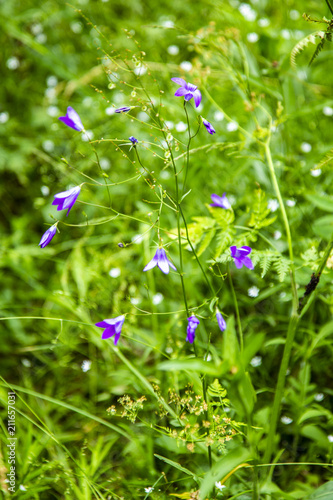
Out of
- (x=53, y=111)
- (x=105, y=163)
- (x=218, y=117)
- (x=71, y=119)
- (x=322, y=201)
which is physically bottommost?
(x=105, y=163)

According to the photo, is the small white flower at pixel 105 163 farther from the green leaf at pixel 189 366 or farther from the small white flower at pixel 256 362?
the green leaf at pixel 189 366

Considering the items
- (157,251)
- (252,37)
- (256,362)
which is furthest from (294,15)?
(157,251)

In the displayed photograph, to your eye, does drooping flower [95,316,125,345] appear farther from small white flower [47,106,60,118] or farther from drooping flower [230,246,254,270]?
small white flower [47,106,60,118]

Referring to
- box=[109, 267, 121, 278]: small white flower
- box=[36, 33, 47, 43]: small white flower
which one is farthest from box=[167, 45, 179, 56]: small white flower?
box=[109, 267, 121, 278]: small white flower

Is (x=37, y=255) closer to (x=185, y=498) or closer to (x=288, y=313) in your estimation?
(x=288, y=313)

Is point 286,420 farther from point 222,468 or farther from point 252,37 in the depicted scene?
point 252,37

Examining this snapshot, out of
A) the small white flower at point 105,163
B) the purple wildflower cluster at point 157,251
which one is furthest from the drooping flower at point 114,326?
the small white flower at point 105,163
